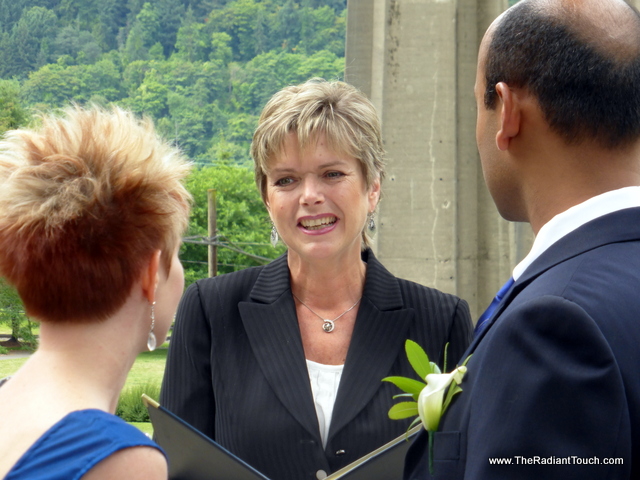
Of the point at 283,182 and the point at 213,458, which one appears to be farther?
the point at 283,182

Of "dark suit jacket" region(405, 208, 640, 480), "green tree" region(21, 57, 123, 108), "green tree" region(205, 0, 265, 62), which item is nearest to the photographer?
"dark suit jacket" region(405, 208, 640, 480)

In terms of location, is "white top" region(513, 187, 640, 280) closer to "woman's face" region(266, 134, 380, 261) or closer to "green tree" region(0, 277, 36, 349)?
"woman's face" region(266, 134, 380, 261)

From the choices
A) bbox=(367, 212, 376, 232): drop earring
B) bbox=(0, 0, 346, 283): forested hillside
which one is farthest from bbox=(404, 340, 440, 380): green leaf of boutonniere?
bbox=(0, 0, 346, 283): forested hillside

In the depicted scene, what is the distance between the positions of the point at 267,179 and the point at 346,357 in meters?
0.64

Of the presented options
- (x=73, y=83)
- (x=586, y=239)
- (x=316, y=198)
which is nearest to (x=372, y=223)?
(x=316, y=198)

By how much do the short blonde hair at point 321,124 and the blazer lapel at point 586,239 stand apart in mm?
1211

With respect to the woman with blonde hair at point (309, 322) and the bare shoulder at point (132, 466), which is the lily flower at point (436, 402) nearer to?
the bare shoulder at point (132, 466)

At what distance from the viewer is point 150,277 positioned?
4.13 ft

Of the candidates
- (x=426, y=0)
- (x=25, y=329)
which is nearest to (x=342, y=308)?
(x=25, y=329)

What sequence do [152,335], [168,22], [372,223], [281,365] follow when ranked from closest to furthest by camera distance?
[152,335] < [281,365] < [372,223] < [168,22]

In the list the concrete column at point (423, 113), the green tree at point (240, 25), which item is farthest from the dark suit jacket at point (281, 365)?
the green tree at point (240, 25)

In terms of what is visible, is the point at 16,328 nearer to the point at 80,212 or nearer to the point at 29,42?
the point at 29,42

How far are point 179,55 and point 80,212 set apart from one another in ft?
13.3

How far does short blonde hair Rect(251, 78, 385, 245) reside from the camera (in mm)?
2258
